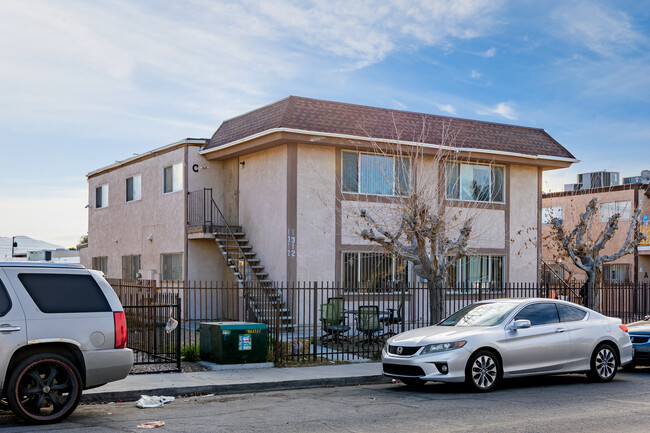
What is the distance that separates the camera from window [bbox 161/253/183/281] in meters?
25.6

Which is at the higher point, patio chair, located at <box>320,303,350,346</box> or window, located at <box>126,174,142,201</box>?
window, located at <box>126,174,142,201</box>

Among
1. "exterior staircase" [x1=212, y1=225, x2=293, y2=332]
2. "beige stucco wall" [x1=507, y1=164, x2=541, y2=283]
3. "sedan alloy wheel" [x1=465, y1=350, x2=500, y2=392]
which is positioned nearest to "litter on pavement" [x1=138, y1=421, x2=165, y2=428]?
"sedan alloy wheel" [x1=465, y1=350, x2=500, y2=392]

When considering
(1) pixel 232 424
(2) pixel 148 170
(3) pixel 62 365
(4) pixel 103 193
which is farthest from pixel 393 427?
(4) pixel 103 193

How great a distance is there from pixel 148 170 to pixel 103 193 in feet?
19.0

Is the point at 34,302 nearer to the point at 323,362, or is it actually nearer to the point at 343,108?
the point at 323,362

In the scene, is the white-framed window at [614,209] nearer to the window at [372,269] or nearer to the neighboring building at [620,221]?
the neighboring building at [620,221]

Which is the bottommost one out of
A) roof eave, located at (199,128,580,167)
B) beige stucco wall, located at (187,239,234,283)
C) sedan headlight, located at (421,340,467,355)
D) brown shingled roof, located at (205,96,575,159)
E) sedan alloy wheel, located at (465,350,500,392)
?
sedan alloy wheel, located at (465,350,500,392)

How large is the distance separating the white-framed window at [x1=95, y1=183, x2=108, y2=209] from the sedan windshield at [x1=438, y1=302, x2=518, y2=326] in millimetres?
22589

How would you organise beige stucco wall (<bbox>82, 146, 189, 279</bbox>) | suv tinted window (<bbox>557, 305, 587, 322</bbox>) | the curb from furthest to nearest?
beige stucco wall (<bbox>82, 146, 189, 279</bbox>), suv tinted window (<bbox>557, 305, 587, 322</bbox>), the curb

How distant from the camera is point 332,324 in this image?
1777 centimetres

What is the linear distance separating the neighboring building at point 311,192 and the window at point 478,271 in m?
0.04

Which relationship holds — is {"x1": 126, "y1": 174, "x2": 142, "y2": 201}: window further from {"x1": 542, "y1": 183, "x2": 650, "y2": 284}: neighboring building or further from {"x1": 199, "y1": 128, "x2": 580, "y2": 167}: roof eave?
{"x1": 542, "y1": 183, "x2": 650, "y2": 284}: neighboring building

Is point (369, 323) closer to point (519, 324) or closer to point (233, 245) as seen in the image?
point (519, 324)

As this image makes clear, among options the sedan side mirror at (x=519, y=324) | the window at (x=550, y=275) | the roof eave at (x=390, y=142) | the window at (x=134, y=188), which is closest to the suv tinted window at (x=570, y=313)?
the sedan side mirror at (x=519, y=324)
